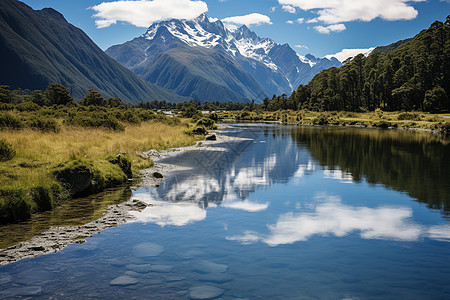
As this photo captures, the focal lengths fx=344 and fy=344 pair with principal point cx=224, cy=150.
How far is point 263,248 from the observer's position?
1262 centimetres

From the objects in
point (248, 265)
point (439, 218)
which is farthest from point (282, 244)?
point (439, 218)

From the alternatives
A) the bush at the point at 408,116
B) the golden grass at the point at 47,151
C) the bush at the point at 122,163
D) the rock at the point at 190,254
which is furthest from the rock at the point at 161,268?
the bush at the point at 408,116

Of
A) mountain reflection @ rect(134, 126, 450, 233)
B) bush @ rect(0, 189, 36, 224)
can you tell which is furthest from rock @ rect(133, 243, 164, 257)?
bush @ rect(0, 189, 36, 224)

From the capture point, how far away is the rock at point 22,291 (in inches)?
350

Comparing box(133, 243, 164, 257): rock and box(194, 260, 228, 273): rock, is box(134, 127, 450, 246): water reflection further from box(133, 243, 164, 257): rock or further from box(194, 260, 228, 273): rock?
box(133, 243, 164, 257): rock

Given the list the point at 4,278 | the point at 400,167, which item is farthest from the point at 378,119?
the point at 4,278

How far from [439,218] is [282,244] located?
8747 millimetres

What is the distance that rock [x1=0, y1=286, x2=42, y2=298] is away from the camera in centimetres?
889

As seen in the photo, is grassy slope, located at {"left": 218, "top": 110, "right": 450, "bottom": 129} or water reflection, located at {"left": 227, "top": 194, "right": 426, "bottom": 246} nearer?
water reflection, located at {"left": 227, "top": 194, "right": 426, "bottom": 246}

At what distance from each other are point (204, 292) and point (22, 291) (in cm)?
479

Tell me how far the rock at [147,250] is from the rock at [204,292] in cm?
278

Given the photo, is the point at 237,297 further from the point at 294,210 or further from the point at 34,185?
the point at 34,185

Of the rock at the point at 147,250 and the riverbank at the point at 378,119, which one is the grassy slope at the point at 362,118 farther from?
the rock at the point at 147,250

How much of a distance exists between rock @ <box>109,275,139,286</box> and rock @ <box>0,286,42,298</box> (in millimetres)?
1860
